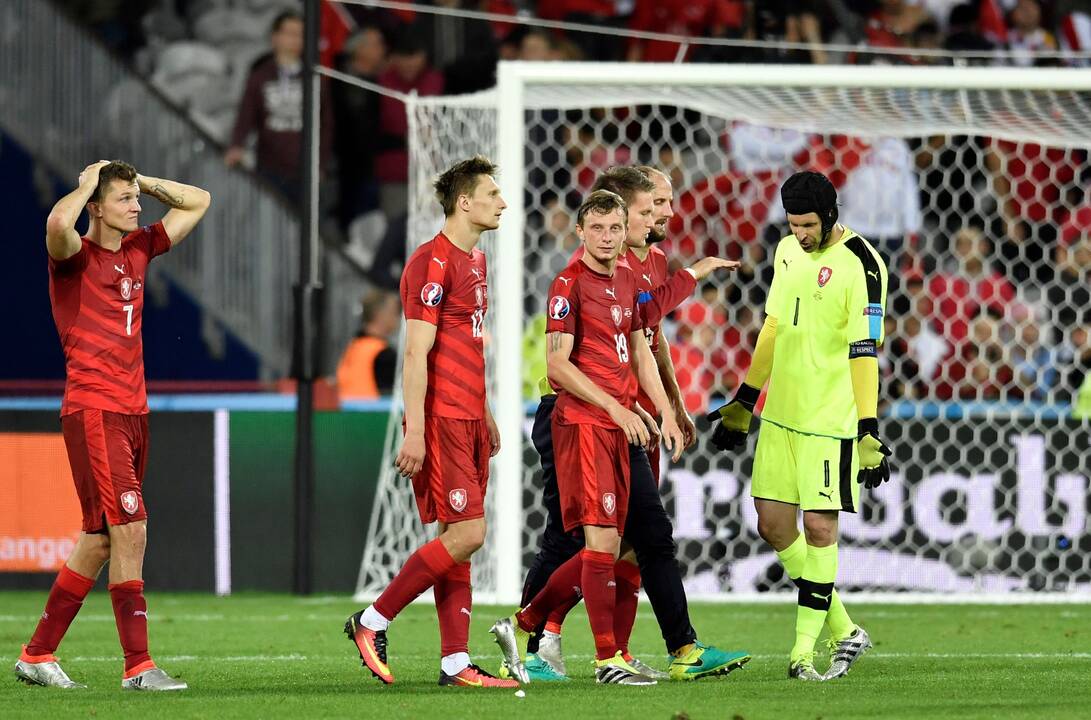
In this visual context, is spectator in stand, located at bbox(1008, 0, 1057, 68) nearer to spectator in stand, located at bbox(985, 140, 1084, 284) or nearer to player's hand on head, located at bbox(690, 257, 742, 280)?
spectator in stand, located at bbox(985, 140, 1084, 284)

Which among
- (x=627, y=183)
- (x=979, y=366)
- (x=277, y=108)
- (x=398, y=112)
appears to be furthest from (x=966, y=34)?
(x=627, y=183)

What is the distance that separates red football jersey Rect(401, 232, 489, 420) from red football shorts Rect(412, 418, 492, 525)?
0.05m

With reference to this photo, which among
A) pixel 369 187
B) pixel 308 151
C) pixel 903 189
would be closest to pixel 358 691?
pixel 308 151

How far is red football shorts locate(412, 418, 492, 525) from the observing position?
6.59 m

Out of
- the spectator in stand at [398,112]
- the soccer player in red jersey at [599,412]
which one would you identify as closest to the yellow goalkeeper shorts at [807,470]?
the soccer player in red jersey at [599,412]

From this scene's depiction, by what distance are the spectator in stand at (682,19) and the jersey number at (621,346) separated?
26.4 feet

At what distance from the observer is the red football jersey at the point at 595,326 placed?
677 centimetres

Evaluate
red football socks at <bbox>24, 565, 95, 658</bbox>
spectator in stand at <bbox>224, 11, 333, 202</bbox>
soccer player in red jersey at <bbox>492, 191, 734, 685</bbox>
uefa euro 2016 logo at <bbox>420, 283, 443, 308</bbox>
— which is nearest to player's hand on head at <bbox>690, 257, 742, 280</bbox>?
soccer player in red jersey at <bbox>492, 191, 734, 685</bbox>

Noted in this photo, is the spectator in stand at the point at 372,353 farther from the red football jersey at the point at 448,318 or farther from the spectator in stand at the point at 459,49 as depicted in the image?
the red football jersey at the point at 448,318

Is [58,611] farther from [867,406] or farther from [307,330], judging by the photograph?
[307,330]

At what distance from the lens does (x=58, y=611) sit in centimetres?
681

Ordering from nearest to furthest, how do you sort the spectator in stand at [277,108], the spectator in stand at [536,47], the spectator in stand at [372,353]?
the spectator in stand at [372,353] < the spectator in stand at [277,108] < the spectator in stand at [536,47]

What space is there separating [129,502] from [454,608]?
1.24 m

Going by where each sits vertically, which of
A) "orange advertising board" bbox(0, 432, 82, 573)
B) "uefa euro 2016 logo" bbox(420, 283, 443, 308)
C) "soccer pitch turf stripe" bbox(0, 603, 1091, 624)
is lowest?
"soccer pitch turf stripe" bbox(0, 603, 1091, 624)
